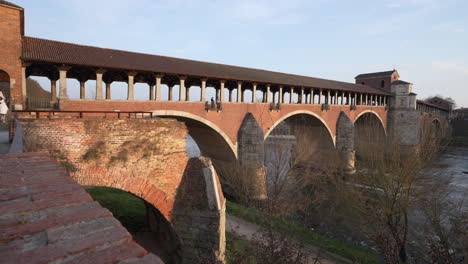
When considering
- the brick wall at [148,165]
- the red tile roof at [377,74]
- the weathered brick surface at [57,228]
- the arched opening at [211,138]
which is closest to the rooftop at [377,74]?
the red tile roof at [377,74]

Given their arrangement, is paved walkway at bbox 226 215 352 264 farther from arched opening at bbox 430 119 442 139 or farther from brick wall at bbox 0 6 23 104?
brick wall at bbox 0 6 23 104

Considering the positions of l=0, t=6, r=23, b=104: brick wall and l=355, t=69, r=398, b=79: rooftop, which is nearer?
l=0, t=6, r=23, b=104: brick wall

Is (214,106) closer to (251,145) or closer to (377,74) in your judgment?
(251,145)

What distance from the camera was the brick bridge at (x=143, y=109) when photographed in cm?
554

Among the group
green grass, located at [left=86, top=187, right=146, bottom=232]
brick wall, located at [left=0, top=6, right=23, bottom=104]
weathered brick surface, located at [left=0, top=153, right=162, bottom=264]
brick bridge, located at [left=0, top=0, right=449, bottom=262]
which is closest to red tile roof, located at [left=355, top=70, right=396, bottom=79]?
brick bridge, located at [left=0, top=0, right=449, bottom=262]

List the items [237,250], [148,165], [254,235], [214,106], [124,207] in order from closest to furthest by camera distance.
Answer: [148,165], [237,250], [254,235], [124,207], [214,106]

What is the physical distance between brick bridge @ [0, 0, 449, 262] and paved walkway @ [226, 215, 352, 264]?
4.29m

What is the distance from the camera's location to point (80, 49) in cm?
1317

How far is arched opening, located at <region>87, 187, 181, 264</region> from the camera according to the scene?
25.6ft

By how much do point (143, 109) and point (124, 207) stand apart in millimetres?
4856

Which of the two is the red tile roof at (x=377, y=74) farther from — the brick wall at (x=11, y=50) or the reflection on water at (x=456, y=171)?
the brick wall at (x=11, y=50)

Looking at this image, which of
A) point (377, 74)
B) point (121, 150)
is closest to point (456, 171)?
point (377, 74)

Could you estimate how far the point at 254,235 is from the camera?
8.59 m

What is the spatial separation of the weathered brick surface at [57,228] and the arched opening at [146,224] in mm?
4932
